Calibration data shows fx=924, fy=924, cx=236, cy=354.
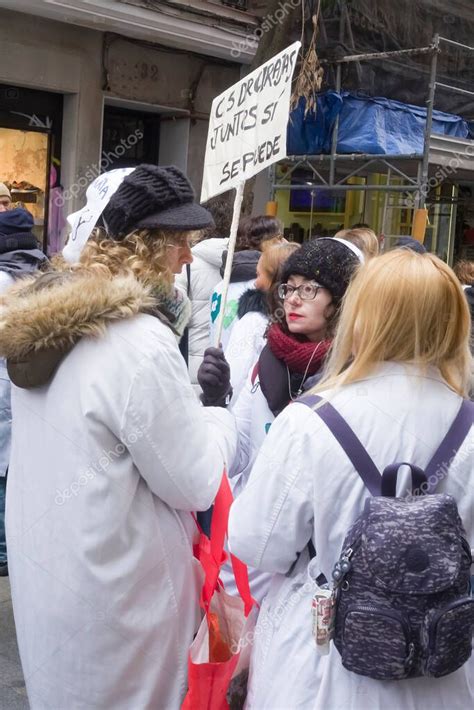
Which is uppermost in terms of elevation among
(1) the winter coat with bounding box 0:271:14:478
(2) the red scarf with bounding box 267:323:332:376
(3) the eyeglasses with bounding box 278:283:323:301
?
(3) the eyeglasses with bounding box 278:283:323:301

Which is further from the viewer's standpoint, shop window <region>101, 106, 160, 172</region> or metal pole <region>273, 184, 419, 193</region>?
shop window <region>101, 106, 160, 172</region>

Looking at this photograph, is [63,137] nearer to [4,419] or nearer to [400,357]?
[4,419]

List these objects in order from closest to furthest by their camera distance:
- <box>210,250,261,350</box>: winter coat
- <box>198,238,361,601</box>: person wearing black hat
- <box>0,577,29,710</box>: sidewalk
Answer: <box>198,238,361,601</box>: person wearing black hat, <box>0,577,29,710</box>: sidewalk, <box>210,250,261,350</box>: winter coat

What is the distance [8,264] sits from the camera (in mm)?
4668

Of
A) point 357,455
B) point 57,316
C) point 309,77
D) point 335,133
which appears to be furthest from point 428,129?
point 357,455

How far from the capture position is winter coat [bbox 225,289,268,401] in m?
3.67

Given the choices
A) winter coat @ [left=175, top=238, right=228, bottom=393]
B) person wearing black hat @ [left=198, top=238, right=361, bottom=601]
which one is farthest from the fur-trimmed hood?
winter coat @ [left=175, top=238, right=228, bottom=393]

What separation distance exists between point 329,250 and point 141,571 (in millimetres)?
1335

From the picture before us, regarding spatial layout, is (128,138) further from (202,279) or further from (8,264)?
(8,264)

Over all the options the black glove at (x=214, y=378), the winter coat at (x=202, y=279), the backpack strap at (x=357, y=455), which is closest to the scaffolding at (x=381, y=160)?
the winter coat at (x=202, y=279)

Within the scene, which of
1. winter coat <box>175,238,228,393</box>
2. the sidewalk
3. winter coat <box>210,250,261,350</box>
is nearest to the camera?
the sidewalk

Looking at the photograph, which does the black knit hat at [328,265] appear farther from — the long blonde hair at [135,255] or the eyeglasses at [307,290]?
the long blonde hair at [135,255]

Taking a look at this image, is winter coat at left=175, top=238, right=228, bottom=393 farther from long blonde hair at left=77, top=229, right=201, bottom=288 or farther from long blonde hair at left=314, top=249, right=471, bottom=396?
long blonde hair at left=314, top=249, right=471, bottom=396

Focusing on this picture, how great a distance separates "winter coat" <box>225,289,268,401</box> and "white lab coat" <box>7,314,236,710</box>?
4.18ft
